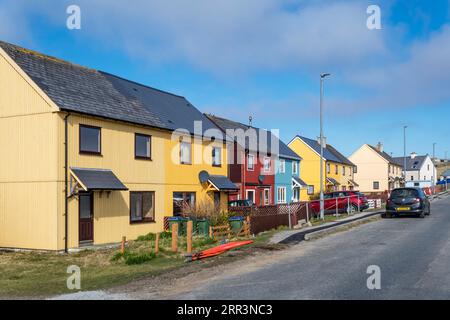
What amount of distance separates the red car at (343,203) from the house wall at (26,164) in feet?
57.7

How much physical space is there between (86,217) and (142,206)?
3.65 m

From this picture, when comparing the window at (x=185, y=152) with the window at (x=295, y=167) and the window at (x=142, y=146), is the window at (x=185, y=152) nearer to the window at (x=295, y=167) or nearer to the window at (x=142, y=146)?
the window at (x=142, y=146)

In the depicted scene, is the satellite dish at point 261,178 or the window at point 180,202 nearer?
the window at point 180,202

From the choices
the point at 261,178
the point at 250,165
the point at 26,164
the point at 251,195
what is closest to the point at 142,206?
the point at 26,164

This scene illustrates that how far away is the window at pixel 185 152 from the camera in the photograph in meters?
24.8

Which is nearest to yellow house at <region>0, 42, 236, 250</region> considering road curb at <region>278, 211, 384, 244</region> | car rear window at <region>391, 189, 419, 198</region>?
road curb at <region>278, 211, 384, 244</region>

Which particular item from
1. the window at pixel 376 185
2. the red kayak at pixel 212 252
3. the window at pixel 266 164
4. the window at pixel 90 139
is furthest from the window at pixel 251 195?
the window at pixel 376 185

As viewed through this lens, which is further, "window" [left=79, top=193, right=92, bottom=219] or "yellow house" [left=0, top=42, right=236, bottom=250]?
"window" [left=79, top=193, right=92, bottom=219]

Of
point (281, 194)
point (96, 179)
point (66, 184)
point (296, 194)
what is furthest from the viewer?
point (296, 194)

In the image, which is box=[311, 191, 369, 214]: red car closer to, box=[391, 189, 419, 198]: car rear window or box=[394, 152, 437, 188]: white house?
box=[391, 189, 419, 198]: car rear window

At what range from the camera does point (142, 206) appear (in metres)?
21.9

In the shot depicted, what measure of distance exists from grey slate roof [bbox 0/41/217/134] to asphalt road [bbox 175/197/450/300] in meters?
10.1

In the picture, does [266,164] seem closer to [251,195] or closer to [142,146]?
[251,195]

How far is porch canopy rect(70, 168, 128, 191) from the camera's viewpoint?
58.1 ft
